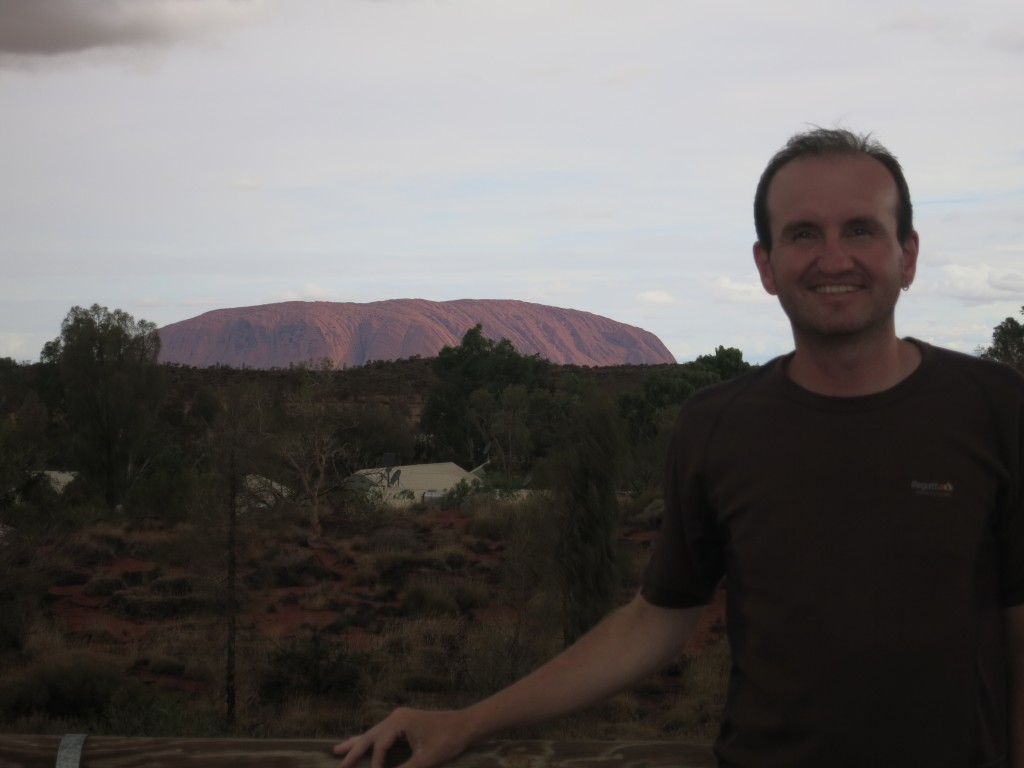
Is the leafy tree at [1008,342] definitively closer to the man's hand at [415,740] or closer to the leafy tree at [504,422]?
the leafy tree at [504,422]

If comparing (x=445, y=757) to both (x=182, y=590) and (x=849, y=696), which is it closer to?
(x=849, y=696)

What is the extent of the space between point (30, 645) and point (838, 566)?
17.0m

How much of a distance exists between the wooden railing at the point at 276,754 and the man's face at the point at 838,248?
2.48ft

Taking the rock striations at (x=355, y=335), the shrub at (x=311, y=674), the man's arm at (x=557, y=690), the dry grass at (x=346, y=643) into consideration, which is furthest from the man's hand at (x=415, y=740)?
the rock striations at (x=355, y=335)

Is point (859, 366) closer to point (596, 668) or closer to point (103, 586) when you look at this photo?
point (596, 668)

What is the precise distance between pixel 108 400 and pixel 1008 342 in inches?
1150

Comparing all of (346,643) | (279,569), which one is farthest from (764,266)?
(279,569)

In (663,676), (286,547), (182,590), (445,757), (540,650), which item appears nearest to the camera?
(445,757)

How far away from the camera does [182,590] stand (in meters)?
21.8

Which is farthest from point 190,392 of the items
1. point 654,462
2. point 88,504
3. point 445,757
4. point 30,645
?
point 445,757

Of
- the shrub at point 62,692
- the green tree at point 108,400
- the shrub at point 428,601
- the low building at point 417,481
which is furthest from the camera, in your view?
the low building at point 417,481

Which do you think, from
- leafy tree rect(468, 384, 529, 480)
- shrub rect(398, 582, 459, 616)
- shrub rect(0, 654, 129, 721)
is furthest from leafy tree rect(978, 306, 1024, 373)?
shrub rect(0, 654, 129, 721)

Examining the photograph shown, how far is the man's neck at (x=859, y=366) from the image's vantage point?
1794mm

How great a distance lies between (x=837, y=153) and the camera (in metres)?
1.86
